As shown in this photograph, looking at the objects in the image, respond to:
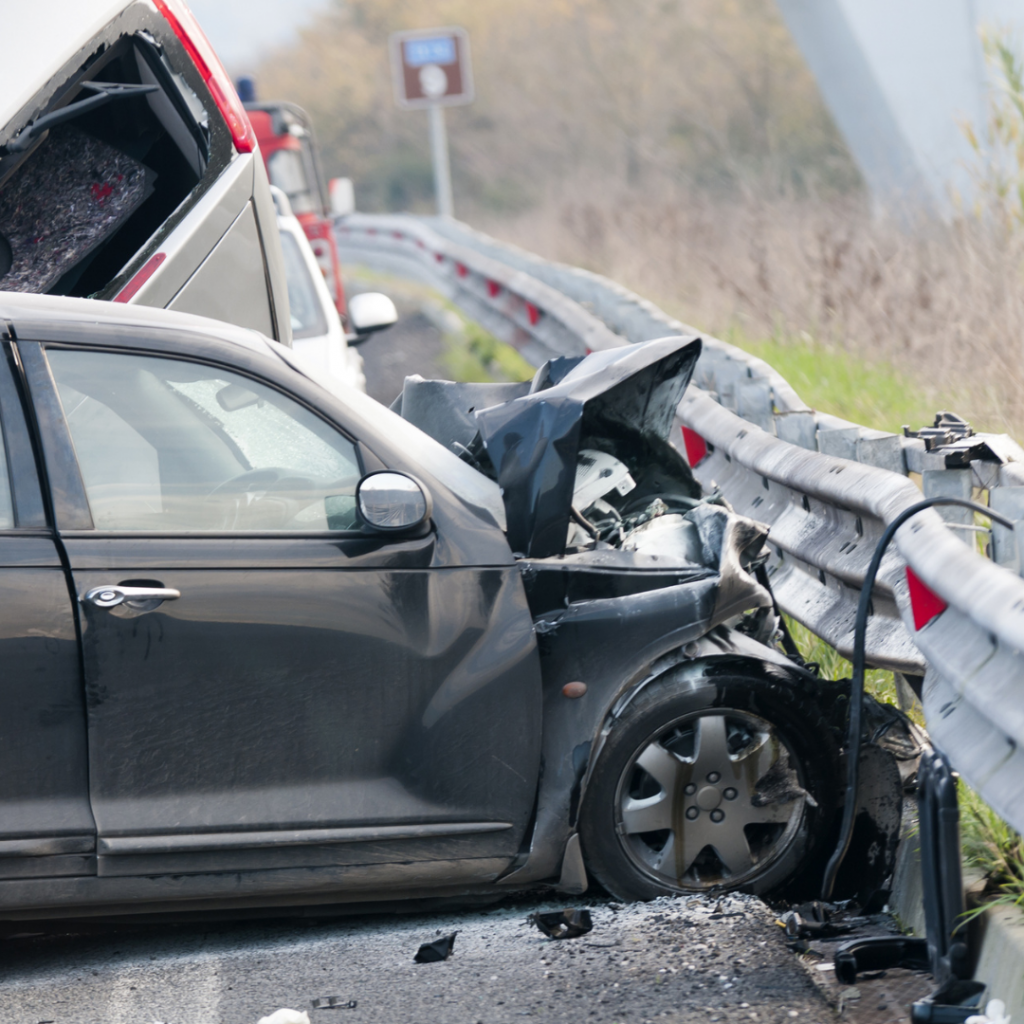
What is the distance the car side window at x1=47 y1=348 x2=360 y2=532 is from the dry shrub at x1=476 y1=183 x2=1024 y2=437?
371 cm

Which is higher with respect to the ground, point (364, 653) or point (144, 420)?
point (144, 420)

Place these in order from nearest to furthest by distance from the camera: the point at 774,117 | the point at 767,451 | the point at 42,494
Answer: the point at 42,494
the point at 767,451
the point at 774,117

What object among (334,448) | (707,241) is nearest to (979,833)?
(334,448)

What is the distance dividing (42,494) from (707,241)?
1139 centimetres

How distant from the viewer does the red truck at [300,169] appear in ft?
47.1

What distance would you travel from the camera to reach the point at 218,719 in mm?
3480

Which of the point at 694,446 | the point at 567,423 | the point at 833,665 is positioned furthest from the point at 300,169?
the point at 567,423

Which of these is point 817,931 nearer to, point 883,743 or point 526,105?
point 883,743

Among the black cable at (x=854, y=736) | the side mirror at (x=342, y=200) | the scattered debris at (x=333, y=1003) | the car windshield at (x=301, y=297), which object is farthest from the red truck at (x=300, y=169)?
the scattered debris at (x=333, y=1003)

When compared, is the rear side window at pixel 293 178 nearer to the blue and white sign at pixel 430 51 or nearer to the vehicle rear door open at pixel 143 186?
the blue and white sign at pixel 430 51

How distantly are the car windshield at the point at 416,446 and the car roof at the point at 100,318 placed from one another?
0.40 ft

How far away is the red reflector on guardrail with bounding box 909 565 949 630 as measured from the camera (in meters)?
3.27

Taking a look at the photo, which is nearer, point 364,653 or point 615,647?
point 364,653

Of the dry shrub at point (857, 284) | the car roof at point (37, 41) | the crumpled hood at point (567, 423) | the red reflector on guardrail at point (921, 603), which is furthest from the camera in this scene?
the dry shrub at point (857, 284)
